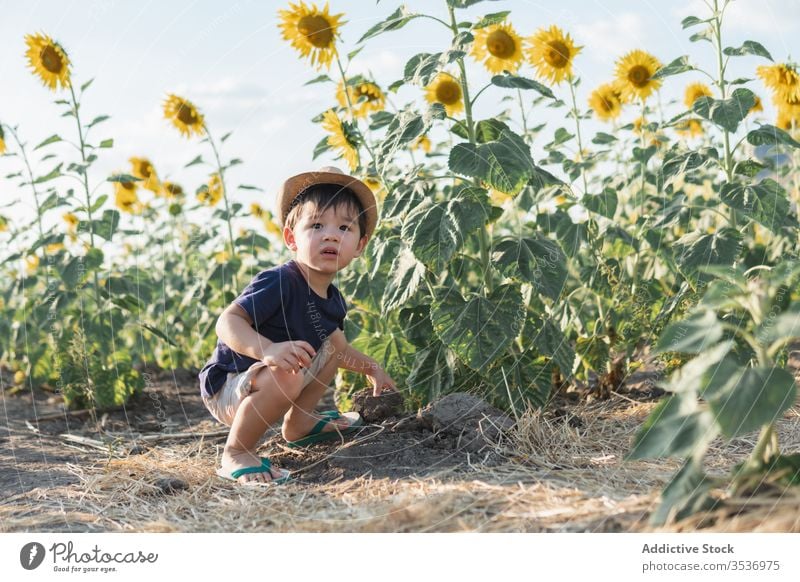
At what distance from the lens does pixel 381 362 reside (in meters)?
3.23

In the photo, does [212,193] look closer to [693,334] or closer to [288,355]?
[288,355]

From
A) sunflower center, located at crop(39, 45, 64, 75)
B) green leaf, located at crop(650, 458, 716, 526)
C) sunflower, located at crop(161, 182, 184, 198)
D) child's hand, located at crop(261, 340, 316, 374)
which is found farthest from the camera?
sunflower, located at crop(161, 182, 184, 198)

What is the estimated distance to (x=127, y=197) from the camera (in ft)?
18.0

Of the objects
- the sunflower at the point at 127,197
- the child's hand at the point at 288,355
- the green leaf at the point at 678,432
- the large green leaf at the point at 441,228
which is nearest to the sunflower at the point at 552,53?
the large green leaf at the point at 441,228

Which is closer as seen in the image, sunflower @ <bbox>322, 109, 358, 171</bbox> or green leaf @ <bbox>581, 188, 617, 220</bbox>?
sunflower @ <bbox>322, 109, 358, 171</bbox>

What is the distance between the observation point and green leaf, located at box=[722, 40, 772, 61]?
3039mm

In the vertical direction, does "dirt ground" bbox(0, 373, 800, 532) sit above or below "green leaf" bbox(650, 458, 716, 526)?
below

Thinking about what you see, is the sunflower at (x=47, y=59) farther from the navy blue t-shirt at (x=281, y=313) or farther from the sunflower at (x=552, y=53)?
the sunflower at (x=552, y=53)

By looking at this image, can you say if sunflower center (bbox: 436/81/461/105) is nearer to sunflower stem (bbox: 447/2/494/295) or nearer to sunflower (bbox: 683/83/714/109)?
sunflower stem (bbox: 447/2/494/295)

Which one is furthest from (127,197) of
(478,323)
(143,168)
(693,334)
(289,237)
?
(693,334)

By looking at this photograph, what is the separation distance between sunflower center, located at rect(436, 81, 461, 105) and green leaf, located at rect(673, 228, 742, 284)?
110 centimetres

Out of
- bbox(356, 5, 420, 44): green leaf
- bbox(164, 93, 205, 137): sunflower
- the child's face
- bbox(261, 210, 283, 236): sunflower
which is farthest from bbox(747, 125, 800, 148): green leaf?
bbox(261, 210, 283, 236): sunflower

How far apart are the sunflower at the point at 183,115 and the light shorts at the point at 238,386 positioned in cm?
207
